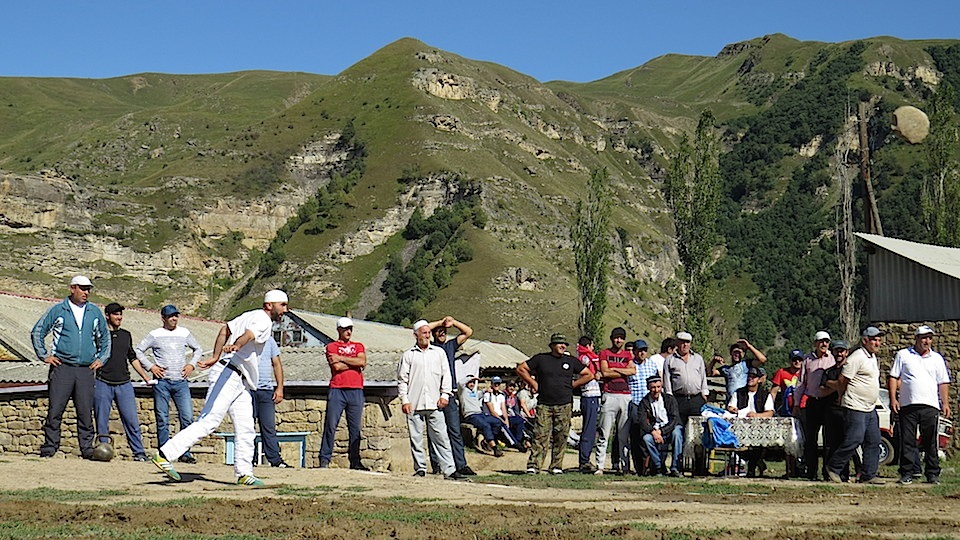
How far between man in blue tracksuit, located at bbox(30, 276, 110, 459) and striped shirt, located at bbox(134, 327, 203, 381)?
736mm

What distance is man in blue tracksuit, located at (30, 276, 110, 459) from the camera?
1247 centimetres

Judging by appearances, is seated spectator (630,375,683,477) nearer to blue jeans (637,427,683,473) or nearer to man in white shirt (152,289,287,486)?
blue jeans (637,427,683,473)

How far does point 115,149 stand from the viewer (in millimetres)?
176625

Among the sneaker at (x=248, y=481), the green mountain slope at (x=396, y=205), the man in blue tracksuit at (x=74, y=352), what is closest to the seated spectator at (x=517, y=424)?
the man in blue tracksuit at (x=74, y=352)

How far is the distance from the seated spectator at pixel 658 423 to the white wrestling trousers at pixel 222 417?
548cm

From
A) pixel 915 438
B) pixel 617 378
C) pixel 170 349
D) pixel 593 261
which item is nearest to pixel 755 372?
pixel 617 378

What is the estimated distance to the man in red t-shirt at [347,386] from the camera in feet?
45.1

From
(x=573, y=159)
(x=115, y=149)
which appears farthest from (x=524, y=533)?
(x=115, y=149)

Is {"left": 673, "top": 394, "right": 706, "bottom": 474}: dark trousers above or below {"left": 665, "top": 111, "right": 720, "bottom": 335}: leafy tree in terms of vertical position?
below

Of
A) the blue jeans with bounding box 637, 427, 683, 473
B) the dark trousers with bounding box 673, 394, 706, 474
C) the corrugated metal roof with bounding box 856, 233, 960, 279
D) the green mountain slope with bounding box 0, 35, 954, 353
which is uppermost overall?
the green mountain slope with bounding box 0, 35, 954, 353

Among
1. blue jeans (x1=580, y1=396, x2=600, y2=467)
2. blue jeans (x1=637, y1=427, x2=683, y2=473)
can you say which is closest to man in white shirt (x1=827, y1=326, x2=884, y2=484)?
blue jeans (x1=637, y1=427, x2=683, y2=473)

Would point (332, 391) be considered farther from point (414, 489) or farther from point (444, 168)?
point (444, 168)

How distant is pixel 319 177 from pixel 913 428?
449 ft

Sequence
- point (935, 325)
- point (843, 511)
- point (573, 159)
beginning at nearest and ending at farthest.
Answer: point (843, 511) → point (935, 325) → point (573, 159)
